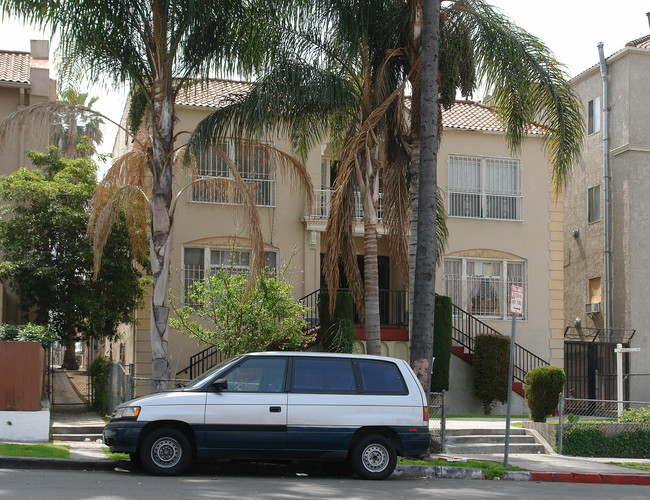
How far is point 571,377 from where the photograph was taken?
1021 inches

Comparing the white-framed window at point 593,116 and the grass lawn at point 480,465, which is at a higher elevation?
the white-framed window at point 593,116

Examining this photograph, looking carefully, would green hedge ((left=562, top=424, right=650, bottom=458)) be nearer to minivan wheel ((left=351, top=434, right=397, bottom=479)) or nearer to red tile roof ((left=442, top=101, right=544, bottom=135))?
minivan wheel ((left=351, top=434, right=397, bottom=479))

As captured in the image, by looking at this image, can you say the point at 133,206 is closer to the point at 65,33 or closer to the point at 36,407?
the point at 65,33

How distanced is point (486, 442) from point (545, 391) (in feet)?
5.54

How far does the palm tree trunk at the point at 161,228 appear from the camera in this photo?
1485 cm

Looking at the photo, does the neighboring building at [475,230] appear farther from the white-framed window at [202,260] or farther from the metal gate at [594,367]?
the metal gate at [594,367]

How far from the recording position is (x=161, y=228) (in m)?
15.0

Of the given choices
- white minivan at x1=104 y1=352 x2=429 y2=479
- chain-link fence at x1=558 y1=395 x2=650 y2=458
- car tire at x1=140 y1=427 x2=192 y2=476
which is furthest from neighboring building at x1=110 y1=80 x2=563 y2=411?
car tire at x1=140 y1=427 x2=192 y2=476

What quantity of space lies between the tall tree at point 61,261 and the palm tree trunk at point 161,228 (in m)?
4.09

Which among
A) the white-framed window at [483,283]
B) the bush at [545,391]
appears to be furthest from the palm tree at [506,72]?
the white-framed window at [483,283]

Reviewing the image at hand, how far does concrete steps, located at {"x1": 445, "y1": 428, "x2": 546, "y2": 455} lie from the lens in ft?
52.0

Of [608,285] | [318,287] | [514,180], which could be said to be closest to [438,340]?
[318,287]

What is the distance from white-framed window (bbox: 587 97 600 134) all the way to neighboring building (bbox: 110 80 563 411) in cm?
408

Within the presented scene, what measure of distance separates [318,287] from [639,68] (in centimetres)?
1289
